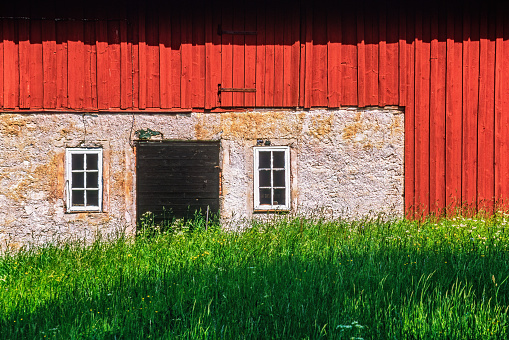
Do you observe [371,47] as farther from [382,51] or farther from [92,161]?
[92,161]


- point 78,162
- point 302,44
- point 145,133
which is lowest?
point 78,162

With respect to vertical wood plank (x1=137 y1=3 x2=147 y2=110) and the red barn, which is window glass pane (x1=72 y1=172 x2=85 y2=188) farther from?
vertical wood plank (x1=137 y1=3 x2=147 y2=110)

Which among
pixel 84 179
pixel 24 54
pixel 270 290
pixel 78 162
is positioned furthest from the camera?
pixel 78 162

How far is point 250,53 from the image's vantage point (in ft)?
28.7

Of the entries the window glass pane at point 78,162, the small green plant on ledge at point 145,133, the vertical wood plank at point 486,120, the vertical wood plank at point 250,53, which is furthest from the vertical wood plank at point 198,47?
the vertical wood plank at point 486,120

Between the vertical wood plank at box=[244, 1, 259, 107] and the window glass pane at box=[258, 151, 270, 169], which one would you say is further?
the window glass pane at box=[258, 151, 270, 169]

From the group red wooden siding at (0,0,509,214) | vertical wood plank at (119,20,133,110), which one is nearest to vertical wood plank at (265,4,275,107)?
red wooden siding at (0,0,509,214)

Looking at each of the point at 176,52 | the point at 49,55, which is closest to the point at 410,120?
the point at 176,52

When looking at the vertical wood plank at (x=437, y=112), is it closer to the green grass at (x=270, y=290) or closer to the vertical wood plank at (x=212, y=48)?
the green grass at (x=270, y=290)

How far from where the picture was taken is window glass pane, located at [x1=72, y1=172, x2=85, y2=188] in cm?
880

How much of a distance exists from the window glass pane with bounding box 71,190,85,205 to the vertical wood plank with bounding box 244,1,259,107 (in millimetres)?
3688

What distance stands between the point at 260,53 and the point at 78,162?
4.12 meters

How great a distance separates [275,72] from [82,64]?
369 cm

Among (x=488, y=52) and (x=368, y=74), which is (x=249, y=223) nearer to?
(x=368, y=74)
